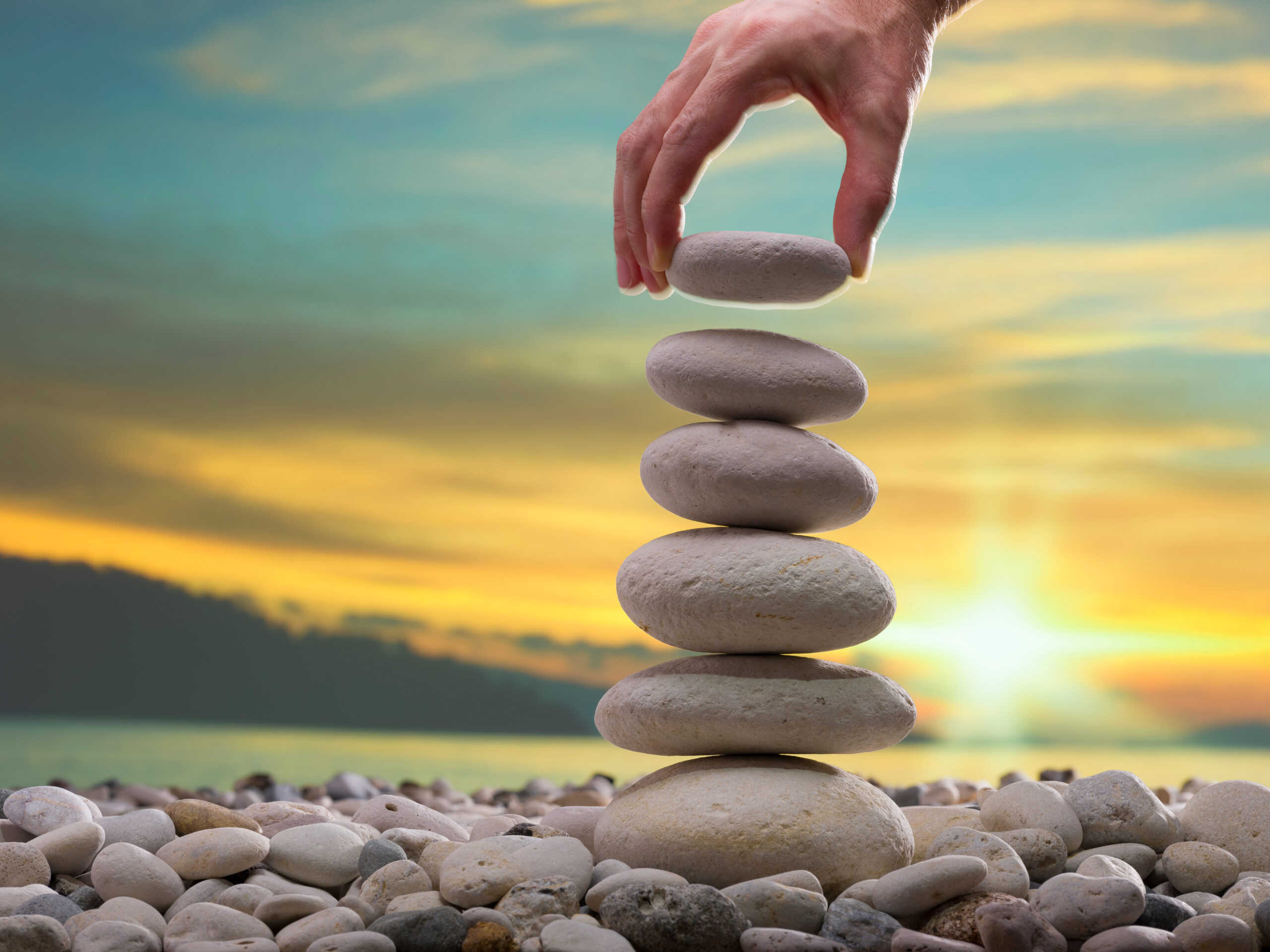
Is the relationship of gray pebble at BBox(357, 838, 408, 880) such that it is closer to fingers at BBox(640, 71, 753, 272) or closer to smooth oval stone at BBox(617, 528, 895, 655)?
smooth oval stone at BBox(617, 528, 895, 655)

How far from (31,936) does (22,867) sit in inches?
34.7

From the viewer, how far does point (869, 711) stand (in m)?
3.57

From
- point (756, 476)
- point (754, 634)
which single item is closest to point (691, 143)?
point (756, 476)

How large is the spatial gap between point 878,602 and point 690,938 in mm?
1395

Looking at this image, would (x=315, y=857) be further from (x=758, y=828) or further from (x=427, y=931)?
(x=758, y=828)

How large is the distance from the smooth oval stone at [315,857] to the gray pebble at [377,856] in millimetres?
63

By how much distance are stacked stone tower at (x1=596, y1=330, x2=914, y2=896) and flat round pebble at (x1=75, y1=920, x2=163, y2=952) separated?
54.8 inches

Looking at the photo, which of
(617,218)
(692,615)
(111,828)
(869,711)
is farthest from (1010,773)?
(111,828)

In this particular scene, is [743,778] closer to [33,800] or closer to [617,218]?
[617,218]

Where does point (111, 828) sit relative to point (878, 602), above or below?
below

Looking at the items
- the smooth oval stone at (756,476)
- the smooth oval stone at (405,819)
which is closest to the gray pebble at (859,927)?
the smooth oval stone at (756,476)

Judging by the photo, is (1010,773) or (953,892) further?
(1010,773)

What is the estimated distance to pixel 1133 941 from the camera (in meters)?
2.63

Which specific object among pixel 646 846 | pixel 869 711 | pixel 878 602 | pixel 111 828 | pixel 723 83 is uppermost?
pixel 723 83
